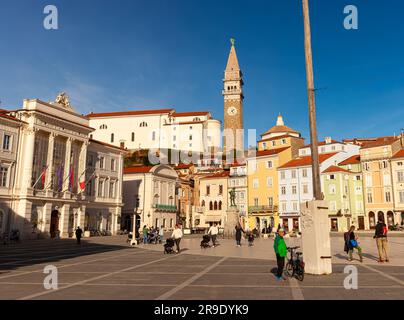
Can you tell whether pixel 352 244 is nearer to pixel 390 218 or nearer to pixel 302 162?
pixel 390 218

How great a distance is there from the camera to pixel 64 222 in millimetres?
46094

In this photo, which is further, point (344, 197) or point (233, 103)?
point (233, 103)

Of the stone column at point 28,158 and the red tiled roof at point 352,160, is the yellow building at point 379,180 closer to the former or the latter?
the red tiled roof at point 352,160

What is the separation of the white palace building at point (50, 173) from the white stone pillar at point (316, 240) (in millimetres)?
34830

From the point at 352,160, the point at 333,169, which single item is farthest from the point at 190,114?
the point at 333,169

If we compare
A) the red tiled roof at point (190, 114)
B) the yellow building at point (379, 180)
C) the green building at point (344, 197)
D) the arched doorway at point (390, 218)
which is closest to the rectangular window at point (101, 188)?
the green building at point (344, 197)

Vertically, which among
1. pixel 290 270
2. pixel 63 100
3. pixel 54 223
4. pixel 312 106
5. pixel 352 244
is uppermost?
pixel 63 100

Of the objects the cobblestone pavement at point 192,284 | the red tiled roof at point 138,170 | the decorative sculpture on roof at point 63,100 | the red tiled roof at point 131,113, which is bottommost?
the cobblestone pavement at point 192,284

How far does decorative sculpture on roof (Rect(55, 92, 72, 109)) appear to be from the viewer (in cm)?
→ 4695

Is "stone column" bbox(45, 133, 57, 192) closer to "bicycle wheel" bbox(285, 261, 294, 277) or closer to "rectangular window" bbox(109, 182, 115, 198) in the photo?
"rectangular window" bbox(109, 182, 115, 198)

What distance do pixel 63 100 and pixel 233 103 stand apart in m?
77.9

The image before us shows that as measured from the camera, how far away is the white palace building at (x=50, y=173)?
40500 mm

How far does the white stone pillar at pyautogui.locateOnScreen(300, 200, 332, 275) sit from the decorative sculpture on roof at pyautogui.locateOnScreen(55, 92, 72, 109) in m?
40.3
